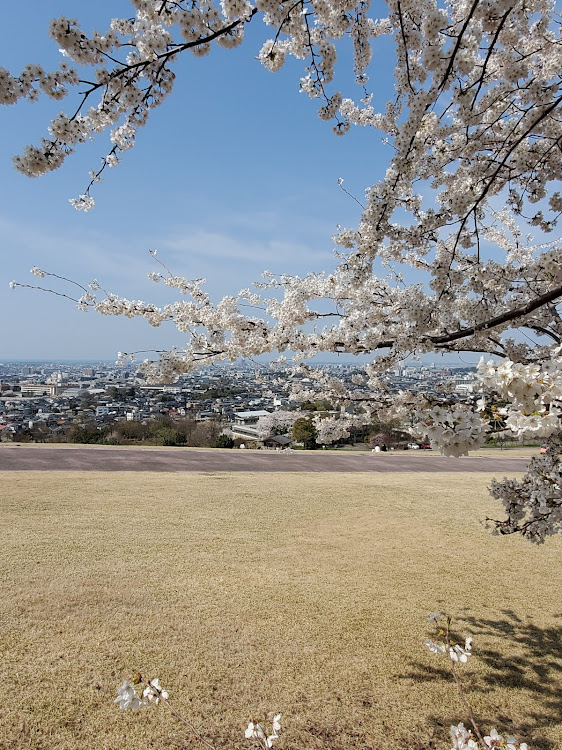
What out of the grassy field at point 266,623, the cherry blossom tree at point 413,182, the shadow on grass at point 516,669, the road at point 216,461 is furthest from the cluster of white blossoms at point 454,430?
the road at point 216,461

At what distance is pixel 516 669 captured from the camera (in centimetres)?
299

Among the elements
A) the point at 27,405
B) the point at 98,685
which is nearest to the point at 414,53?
the point at 98,685

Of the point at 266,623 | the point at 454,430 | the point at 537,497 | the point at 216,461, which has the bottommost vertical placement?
the point at 216,461

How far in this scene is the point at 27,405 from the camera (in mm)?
24953

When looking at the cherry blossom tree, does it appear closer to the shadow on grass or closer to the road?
the shadow on grass

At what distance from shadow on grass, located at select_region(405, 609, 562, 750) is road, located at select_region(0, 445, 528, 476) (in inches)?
285

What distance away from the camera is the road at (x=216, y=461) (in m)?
9.87

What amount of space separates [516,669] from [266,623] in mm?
1742

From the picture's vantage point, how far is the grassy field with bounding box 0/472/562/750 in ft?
7.86

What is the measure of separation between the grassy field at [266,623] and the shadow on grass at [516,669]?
0.04 ft

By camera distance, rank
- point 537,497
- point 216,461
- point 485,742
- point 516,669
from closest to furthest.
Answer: point 485,742 → point 537,497 → point 516,669 → point 216,461

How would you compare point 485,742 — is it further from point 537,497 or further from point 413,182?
point 413,182

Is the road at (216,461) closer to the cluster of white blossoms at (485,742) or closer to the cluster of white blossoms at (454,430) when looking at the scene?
the cluster of white blossoms at (454,430)

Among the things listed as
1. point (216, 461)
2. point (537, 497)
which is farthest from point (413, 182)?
point (216, 461)
